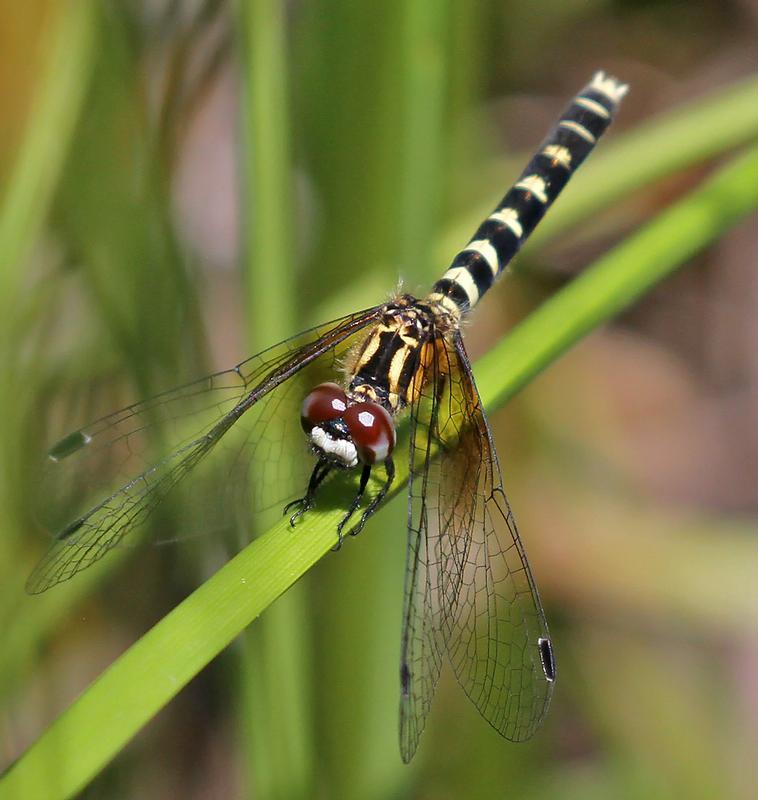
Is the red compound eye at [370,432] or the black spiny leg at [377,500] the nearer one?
the black spiny leg at [377,500]

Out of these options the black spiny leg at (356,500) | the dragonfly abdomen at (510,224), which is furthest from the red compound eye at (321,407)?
the dragonfly abdomen at (510,224)

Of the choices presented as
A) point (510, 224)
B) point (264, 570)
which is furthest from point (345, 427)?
point (510, 224)

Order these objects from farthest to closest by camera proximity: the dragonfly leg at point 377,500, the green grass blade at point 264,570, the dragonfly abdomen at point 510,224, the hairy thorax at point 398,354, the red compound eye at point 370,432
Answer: the dragonfly abdomen at point 510,224 < the hairy thorax at point 398,354 < the red compound eye at point 370,432 < the dragonfly leg at point 377,500 < the green grass blade at point 264,570

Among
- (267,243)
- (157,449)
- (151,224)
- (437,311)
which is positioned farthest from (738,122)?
(157,449)

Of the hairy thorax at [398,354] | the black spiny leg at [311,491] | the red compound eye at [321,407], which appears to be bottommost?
the black spiny leg at [311,491]

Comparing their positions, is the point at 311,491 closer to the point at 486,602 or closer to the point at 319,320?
the point at 486,602

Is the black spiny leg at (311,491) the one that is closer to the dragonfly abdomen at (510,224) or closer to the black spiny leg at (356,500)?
the black spiny leg at (356,500)

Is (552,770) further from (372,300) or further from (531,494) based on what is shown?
(372,300)
